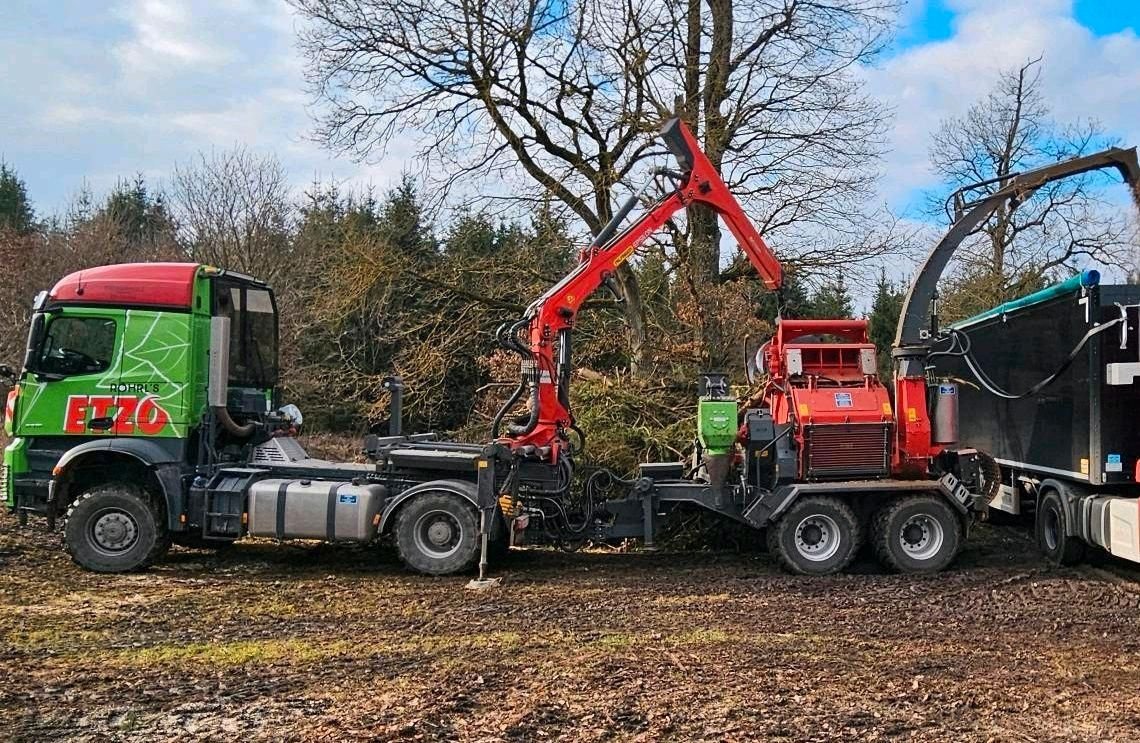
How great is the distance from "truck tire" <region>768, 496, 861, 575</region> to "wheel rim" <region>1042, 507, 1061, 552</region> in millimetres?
2392

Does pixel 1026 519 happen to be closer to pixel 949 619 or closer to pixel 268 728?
pixel 949 619

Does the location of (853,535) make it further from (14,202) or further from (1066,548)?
(14,202)

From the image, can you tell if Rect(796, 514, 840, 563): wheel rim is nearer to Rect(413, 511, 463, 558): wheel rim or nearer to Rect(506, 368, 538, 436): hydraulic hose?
Rect(506, 368, 538, 436): hydraulic hose

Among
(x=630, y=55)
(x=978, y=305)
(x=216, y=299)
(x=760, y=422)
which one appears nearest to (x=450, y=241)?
(x=630, y=55)

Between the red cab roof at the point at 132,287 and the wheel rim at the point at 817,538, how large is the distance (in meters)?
6.31

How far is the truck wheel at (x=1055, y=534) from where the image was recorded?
368 inches

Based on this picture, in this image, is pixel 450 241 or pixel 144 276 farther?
pixel 450 241

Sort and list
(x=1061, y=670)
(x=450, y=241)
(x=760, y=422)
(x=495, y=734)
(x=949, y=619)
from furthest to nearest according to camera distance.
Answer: (x=450, y=241) → (x=760, y=422) → (x=949, y=619) → (x=1061, y=670) → (x=495, y=734)

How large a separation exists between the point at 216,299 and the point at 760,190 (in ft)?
28.6

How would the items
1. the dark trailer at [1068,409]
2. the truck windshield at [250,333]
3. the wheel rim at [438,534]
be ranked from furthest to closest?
1. the truck windshield at [250,333]
2. the wheel rim at [438,534]
3. the dark trailer at [1068,409]

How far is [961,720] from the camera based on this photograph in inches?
188

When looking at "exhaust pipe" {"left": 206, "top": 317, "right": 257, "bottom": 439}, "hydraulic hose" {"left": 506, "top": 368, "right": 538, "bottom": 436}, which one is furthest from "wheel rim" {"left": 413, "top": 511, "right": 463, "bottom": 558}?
"exhaust pipe" {"left": 206, "top": 317, "right": 257, "bottom": 439}

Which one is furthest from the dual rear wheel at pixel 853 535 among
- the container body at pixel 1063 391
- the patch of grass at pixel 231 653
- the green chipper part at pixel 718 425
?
the patch of grass at pixel 231 653

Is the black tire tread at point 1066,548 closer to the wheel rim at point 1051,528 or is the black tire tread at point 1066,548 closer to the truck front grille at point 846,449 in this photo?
the wheel rim at point 1051,528
